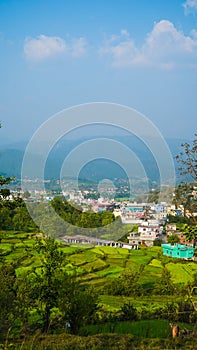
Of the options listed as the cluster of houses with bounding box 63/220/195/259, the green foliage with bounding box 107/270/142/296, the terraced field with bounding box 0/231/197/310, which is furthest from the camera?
the cluster of houses with bounding box 63/220/195/259

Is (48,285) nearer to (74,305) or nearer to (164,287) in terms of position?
(74,305)

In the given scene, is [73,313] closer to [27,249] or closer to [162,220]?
[27,249]

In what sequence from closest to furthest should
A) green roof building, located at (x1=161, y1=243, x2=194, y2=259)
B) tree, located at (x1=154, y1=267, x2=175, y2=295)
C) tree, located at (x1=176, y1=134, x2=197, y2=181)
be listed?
1. tree, located at (x1=176, y1=134, x2=197, y2=181)
2. tree, located at (x1=154, y1=267, x2=175, y2=295)
3. green roof building, located at (x1=161, y1=243, x2=194, y2=259)

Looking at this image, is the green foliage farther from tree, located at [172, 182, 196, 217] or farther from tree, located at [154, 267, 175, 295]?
tree, located at [172, 182, 196, 217]

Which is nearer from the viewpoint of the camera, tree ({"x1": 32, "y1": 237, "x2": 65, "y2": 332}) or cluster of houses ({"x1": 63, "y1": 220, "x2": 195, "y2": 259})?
tree ({"x1": 32, "y1": 237, "x2": 65, "y2": 332})

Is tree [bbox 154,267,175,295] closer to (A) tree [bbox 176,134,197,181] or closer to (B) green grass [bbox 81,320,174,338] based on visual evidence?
(B) green grass [bbox 81,320,174,338]

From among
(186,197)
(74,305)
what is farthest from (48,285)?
(186,197)

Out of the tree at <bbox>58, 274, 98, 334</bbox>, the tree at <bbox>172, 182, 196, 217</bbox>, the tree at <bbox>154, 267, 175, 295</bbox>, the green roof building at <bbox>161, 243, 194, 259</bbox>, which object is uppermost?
the tree at <bbox>172, 182, 196, 217</bbox>

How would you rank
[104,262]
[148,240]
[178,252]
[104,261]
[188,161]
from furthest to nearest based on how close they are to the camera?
[148,240] < [178,252] < [104,261] < [104,262] < [188,161]

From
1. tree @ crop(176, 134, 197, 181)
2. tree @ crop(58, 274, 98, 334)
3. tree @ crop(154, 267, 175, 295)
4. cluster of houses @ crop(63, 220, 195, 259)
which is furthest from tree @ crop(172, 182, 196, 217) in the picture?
cluster of houses @ crop(63, 220, 195, 259)

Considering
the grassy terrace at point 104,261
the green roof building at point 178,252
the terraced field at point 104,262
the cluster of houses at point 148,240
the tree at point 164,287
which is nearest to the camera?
the tree at point 164,287

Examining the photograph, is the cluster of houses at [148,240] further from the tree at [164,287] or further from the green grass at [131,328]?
the green grass at [131,328]

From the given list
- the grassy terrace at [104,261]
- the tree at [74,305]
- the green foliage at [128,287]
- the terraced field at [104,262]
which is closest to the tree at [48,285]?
the tree at [74,305]

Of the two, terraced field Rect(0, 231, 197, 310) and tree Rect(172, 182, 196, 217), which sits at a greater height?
tree Rect(172, 182, 196, 217)
